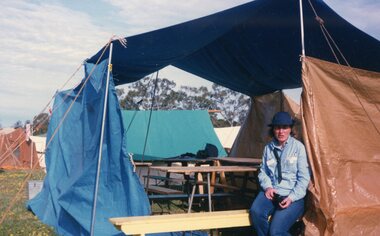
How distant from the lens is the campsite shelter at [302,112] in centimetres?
363

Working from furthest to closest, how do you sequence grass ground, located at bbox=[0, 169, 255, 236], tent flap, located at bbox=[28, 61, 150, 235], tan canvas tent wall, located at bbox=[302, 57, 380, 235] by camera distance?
grass ground, located at bbox=[0, 169, 255, 236]
tent flap, located at bbox=[28, 61, 150, 235]
tan canvas tent wall, located at bbox=[302, 57, 380, 235]

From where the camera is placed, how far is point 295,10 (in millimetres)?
4613

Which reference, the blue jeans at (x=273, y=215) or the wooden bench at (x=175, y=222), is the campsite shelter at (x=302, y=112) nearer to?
the blue jeans at (x=273, y=215)

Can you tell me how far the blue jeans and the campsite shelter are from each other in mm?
123

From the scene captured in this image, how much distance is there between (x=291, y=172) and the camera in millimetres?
3619

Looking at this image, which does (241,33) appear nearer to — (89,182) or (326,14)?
(326,14)

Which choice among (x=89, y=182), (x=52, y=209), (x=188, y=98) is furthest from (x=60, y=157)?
(x=188, y=98)

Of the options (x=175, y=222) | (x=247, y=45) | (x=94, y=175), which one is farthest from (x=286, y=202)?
(x=247, y=45)

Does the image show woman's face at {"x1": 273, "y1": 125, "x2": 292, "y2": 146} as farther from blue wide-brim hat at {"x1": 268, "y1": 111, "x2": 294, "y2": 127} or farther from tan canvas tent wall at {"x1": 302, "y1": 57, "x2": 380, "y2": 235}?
tan canvas tent wall at {"x1": 302, "y1": 57, "x2": 380, "y2": 235}

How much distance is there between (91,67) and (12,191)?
5.69 meters

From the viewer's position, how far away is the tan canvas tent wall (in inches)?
138

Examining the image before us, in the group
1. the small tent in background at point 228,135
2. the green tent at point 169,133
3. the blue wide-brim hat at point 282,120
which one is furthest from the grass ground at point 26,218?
the small tent in background at point 228,135

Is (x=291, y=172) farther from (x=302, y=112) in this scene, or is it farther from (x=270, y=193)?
(x=302, y=112)

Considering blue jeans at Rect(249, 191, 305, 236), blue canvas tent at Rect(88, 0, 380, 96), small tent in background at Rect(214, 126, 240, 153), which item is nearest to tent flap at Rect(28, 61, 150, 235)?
blue canvas tent at Rect(88, 0, 380, 96)
